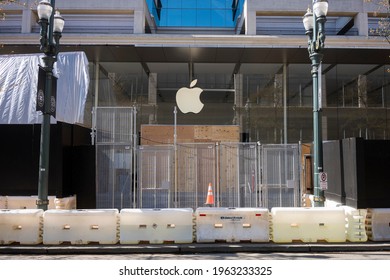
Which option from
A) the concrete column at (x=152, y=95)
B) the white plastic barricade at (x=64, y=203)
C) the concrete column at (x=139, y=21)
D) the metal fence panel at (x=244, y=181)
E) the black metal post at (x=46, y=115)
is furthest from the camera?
the concrete column at (x=152, y=95)

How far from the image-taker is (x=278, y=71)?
24219 millimetres

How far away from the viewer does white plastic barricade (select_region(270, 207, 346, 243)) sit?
9562mm

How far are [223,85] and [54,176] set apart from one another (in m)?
14.4

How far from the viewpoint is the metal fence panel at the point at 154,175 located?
45.2ft

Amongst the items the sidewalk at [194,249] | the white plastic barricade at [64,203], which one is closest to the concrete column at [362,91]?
the sidewalk at [194,249]

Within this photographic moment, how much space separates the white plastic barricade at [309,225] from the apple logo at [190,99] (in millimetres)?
13953

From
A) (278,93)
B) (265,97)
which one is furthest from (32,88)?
(278,93)

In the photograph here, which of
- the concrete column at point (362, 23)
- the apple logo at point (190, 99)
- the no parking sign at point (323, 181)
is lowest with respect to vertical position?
the no parking sign at point (323, 181)

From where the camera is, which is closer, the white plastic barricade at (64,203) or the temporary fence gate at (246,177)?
the white plastic barricade at (64,203)

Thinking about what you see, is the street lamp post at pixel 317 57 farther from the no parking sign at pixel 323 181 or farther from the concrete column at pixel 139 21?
the concrete column at pixel 139 21

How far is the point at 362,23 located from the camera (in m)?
22.0

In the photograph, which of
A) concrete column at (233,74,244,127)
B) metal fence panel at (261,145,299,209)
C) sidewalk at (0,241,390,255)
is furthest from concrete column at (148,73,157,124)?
sidewalk at (0,241,390,255)

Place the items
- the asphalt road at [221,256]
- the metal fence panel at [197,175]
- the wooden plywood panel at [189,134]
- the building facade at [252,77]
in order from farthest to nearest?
the building facade at [252,77], the wooden plywood panel at [189,134], the metal fence panel at [197,175], the asphalt road at [221,256]

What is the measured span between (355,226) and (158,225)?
4.79 metres
